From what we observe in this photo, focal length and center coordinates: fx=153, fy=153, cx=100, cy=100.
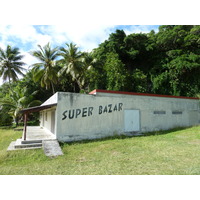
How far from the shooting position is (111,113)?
1036 cm

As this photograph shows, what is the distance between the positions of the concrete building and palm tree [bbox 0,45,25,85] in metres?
15.7

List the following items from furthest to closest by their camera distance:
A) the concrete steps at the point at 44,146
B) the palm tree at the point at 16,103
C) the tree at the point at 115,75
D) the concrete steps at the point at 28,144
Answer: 1. the palm tree at the point at 16,103
2. the tree at the point at 115,75
3. the concrete steps at the point at 28,144
4. the concrete steps at the point at 44,146

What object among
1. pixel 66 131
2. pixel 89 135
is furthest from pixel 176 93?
pixel 66 131

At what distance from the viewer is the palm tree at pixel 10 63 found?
74.3ft

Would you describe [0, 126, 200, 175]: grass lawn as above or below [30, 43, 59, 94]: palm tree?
below

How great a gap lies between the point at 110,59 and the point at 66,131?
41.9 ft

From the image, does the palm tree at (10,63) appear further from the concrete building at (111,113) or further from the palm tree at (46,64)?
the concrete building at (111,113)

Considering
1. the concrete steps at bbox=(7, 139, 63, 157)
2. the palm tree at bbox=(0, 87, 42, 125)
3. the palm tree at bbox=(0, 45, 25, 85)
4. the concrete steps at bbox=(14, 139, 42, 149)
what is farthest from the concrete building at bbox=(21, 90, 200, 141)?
the palm tree at bbox=(0, 45, 25, 85)

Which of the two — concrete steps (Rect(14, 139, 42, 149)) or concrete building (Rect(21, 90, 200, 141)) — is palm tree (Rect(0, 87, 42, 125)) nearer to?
concrete building (Rect(21, 90, 200, 141))

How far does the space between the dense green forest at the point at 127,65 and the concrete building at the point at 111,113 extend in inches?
268

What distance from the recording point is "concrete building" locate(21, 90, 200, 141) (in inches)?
351

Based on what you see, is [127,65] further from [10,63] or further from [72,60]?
[10,63]

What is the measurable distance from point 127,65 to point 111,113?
14694 mm

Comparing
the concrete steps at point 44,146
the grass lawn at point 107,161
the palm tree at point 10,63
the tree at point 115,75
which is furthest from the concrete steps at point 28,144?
the palm tree at point 10,63
